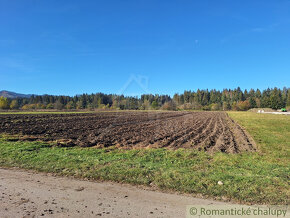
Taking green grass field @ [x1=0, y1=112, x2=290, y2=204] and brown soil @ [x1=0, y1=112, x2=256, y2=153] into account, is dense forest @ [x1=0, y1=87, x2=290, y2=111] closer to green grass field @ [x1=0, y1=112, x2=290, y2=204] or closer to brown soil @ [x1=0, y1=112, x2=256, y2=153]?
brown soil @ [x1=0, y1=112, x2=256, y2=153]

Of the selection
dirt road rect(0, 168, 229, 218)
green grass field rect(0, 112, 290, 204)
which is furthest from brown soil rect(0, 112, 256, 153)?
dirt road rect(0, 168, 229, 218)

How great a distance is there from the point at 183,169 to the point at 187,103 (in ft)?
468

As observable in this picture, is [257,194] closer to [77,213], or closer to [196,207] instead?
[196,207]

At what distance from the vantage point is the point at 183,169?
23.9 feet

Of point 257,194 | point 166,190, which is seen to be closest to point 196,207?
point 166,190

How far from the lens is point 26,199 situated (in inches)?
189

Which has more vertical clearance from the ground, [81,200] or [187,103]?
[187,103]

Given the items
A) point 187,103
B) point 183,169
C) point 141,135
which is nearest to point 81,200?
point 183,169

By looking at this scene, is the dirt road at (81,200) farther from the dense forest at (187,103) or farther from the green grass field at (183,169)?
the dense forest at (187,103)

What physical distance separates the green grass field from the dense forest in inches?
3657

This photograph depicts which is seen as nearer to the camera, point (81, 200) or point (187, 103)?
point (81, 200)

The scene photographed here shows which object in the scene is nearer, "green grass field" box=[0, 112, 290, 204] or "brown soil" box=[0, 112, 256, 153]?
"green grass field" box=[0, 112, 290, 204]

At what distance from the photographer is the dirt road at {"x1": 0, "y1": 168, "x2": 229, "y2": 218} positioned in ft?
13.7

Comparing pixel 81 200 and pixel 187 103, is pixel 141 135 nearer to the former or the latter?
pixel 81 200
